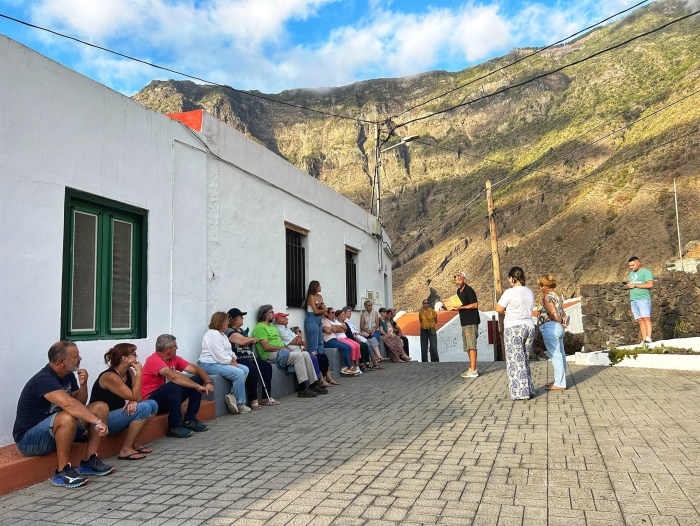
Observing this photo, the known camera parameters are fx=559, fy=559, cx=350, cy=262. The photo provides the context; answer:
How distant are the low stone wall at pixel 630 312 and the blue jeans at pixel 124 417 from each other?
12.7 m

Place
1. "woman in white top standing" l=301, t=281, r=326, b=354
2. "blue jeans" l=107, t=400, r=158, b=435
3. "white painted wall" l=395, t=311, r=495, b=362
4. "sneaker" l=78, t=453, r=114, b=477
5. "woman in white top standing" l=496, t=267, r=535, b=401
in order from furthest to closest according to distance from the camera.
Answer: "white painted wall" l=395, t=311, r=495, b=362 → "woman in white top standing" l=301, t=281, r=326, b=354 → "woman in white top standing" l=496, t=267, r=535, b=401 → "blue jeans" l=107, t=400, r=158, b=435 → "sneaker" l=78, t=453, r=114, b=477

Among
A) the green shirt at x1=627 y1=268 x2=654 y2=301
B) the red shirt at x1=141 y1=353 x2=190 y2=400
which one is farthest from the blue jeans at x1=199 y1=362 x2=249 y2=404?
the green shirt at x1=627 y1=268 x2=654 y2=301

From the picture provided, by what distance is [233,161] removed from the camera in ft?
28.2

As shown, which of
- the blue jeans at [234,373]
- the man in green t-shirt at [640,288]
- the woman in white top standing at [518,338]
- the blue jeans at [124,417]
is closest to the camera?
the blue jeans at [124,417]

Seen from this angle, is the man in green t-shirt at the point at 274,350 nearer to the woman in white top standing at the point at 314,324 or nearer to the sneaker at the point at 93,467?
the woman in white top standing at the point at 314,324

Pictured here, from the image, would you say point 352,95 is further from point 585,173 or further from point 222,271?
point 222,271

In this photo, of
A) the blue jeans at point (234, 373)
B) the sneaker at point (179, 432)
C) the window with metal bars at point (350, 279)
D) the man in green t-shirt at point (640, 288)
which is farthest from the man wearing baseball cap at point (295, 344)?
the man in green t-shirt at point (640, 288)

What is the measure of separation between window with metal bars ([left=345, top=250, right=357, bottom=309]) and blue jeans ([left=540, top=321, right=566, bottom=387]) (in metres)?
6.59

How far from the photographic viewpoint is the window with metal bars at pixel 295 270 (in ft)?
35.2

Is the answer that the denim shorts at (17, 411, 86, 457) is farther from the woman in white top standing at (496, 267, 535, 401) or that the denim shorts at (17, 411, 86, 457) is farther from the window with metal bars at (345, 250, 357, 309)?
the window with metal bars at (345, 250, 357, 309)

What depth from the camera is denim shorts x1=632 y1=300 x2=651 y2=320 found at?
10711mm

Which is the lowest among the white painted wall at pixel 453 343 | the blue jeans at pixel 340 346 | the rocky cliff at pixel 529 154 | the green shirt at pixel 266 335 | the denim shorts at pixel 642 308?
the white painted wall at pixel 453 343

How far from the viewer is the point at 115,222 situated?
623cm

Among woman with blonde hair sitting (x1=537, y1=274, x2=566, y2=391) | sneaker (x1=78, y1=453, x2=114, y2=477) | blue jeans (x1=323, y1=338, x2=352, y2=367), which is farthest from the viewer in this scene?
blue jeans (x1=323, y1=338, x2=352, y2=367)
